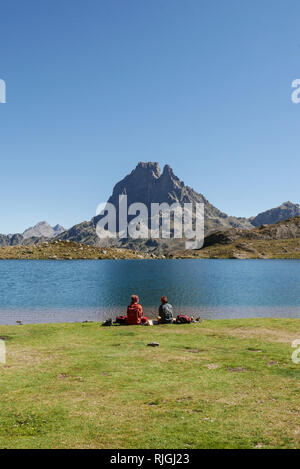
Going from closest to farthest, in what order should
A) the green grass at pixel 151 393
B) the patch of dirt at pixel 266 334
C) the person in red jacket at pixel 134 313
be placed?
the green grass at pixel 151 393 → the patch of dirt at pixel 266 334 → the person in red jacket at pixel 134 313

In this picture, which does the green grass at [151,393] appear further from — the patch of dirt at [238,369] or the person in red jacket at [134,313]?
the person in red jacket at [134,313]

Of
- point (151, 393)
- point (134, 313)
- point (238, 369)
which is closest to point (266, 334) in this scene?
point (238, 369)

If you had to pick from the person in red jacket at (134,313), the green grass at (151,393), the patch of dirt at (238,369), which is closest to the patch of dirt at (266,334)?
the green grass at (151,393)

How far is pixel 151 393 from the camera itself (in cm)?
1417

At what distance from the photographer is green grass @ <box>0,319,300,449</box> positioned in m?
10.5

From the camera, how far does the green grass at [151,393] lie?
10.5 meters

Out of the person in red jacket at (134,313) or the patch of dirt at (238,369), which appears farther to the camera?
the person in red jacket at (134,313)

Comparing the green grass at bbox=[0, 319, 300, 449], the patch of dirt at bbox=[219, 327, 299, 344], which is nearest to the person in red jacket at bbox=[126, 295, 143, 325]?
the green grass at bbox=[0, 319, 300, 449]

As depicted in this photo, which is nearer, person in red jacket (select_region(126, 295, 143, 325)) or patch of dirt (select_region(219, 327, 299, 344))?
patch of dirt (select_region(219, 327, 299, 344))

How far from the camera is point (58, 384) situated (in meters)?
15.4

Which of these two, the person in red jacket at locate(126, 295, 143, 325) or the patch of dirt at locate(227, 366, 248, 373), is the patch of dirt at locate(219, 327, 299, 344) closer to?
the patch of dirt at locate(227, 366, 248, 373)
